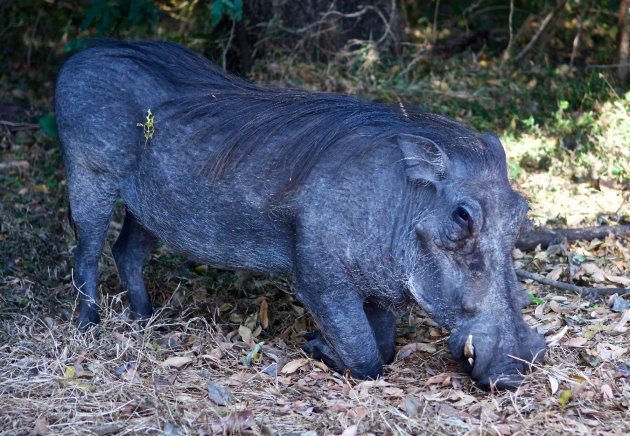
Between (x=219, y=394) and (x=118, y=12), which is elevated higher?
(x=118, y=12)

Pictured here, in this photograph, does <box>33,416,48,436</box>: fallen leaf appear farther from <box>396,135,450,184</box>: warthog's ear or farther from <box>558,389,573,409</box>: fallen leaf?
<box>558,389,573,409</box>: fallen leaf

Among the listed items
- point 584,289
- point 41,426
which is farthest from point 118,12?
point 584,289

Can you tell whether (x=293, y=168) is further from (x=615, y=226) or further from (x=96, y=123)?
(x=615, y=226)

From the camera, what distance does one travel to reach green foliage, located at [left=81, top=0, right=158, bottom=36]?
561 cm

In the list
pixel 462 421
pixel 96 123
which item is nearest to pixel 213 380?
pixel 462 421

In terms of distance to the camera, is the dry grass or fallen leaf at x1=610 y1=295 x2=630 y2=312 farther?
fallen leaf at x1=610 y1=295 x2=630 y2=312

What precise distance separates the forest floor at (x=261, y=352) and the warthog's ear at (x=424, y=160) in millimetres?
648

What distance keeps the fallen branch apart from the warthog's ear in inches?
75.2

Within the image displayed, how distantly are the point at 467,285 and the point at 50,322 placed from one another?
2267mm

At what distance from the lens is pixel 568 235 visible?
515 cm

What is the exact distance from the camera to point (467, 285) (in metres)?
3.30

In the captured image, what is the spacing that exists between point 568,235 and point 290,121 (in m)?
2.28

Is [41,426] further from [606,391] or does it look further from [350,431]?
[606,391]

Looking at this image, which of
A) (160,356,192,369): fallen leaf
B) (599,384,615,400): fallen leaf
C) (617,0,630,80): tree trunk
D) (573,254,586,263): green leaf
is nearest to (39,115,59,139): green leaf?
(160,356,192,369): fallen leaf
